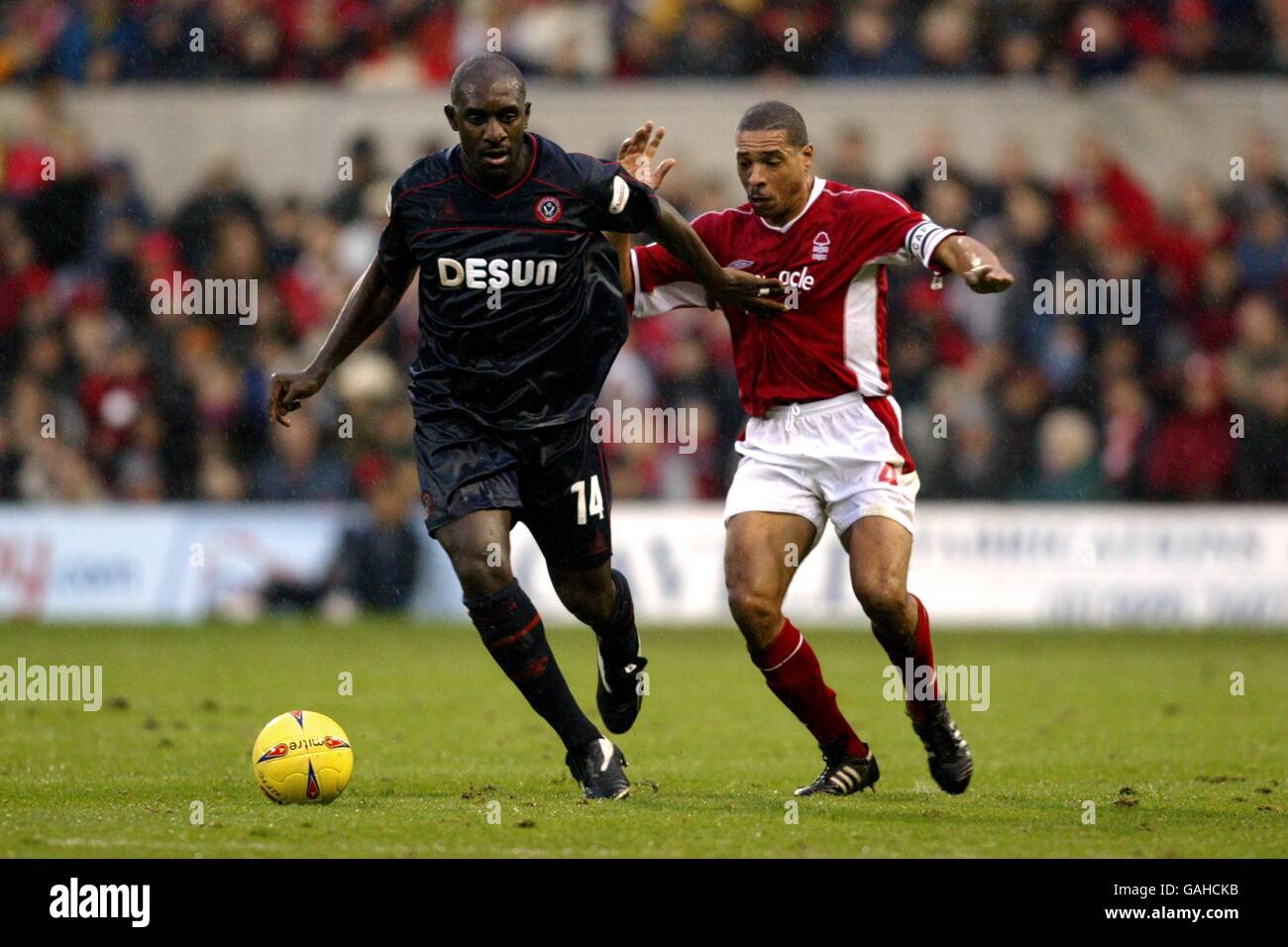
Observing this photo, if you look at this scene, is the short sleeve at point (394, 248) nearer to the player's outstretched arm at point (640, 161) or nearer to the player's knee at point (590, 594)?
the player's outstretched arm at point (640, 161)

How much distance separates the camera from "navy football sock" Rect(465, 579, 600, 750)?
7.52 meters

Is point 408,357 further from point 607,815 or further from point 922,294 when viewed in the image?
point 607,815

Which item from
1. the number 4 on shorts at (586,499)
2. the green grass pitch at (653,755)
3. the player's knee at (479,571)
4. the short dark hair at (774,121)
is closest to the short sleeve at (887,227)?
the short dark hair at (774,121)

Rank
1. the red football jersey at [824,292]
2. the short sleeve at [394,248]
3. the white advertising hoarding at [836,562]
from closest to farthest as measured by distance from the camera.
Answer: the short sleeve at [394,248] → the red football jersey at [824,292] → the white advertising hoarding at [836,562]

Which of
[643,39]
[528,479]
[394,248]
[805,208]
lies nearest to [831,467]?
[805,208]

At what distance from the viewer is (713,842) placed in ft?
21.6

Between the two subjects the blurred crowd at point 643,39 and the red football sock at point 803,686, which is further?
the blurred crowd at point 643,39

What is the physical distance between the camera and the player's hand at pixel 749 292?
7.98 meters

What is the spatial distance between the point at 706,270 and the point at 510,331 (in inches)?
34.0

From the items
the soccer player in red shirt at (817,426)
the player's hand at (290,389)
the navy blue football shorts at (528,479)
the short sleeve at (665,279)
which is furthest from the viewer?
the short sleeve at (665,279)

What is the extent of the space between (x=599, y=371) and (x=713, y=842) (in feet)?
7.60

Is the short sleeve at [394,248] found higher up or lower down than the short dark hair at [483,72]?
lower down

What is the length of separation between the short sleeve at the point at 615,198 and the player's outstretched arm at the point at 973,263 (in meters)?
1.20

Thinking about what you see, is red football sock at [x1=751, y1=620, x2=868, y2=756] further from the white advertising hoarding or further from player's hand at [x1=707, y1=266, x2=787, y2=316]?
the white advertising hoarding
